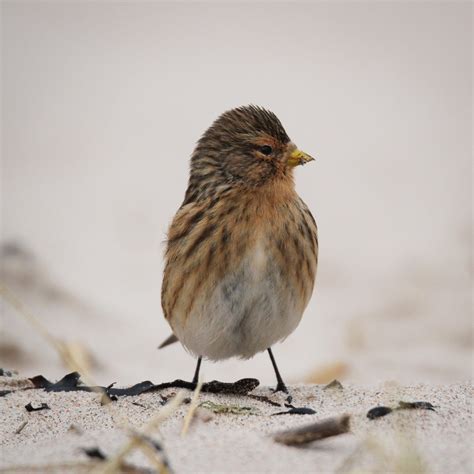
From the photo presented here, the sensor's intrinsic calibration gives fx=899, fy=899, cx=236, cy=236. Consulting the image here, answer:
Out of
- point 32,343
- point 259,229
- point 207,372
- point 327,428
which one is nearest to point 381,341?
point 207,372

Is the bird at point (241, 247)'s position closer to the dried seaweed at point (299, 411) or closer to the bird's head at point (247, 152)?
the bird's head at point (247, 152)

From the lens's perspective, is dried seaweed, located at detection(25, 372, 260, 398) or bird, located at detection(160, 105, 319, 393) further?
bird, located at detection(160, 105, 319, 393)

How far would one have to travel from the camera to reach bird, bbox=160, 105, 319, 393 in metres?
4.53

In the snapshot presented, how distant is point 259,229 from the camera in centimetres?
455

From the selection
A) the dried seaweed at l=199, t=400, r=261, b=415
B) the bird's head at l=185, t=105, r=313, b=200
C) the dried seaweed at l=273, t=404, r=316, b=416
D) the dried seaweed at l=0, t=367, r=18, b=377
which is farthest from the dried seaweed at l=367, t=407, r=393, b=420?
the dried seaweed at l=0, t=367, r=18, b=377

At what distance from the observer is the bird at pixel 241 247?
453 centimetres

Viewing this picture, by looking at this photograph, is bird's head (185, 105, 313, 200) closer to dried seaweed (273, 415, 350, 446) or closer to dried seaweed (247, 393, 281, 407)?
dried seaweed (247, 393, 281, 407)

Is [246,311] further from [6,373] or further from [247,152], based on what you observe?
[6,373]

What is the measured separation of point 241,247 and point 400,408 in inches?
49.6

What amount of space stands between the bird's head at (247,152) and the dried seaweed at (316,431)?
186 cm

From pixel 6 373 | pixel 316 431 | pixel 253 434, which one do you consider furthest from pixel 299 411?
pixel 6 373

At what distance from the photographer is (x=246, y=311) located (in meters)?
4.60

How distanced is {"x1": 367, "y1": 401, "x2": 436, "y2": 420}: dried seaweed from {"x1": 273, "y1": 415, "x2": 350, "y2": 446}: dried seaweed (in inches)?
17.3

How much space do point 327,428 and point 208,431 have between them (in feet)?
1.70
